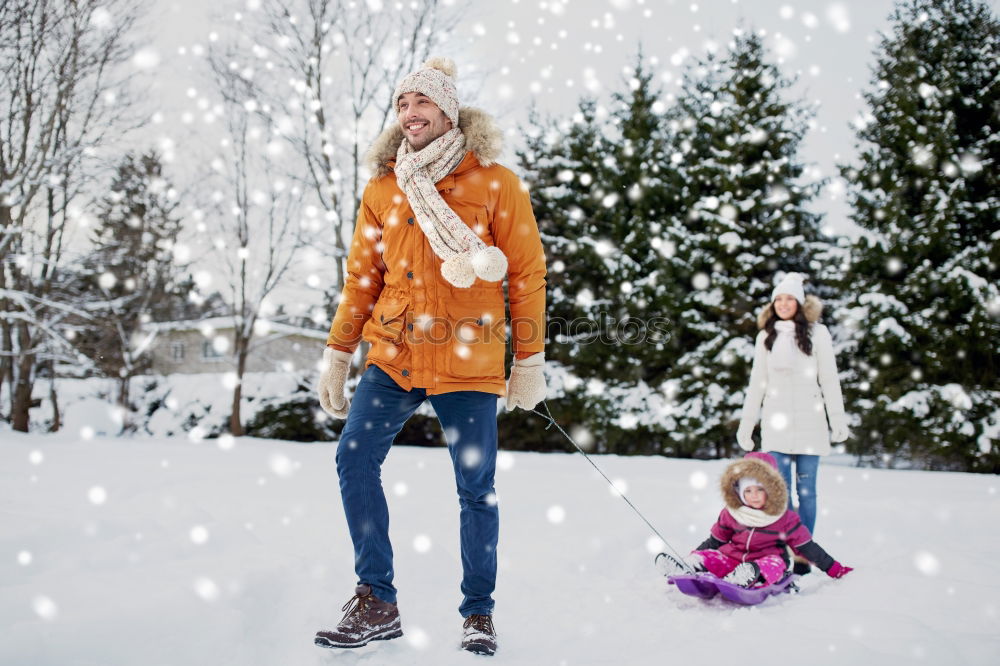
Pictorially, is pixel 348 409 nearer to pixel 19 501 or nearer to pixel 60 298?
pixel 19 501

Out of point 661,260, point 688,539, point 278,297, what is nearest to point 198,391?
point 278,297

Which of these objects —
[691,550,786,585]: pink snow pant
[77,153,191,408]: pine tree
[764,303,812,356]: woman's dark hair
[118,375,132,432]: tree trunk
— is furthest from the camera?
[118,375,132,432]: tree trunk

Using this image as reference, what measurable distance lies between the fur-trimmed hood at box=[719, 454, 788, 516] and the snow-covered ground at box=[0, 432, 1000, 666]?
44 cm

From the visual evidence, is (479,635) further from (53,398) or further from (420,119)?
(53,398)

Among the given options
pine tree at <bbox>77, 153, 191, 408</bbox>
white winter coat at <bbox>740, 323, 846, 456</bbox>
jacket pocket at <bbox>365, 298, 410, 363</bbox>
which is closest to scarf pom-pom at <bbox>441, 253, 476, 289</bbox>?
jacket pocket at <bbox>365, 298, 410, 363</bbox>

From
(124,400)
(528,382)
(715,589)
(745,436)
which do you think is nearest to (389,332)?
(528,382)

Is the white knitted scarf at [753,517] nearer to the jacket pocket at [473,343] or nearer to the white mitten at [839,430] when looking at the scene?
the white mitten at [839,430]

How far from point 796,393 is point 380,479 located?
10.1 ft

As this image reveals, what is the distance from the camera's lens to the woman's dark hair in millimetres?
4332

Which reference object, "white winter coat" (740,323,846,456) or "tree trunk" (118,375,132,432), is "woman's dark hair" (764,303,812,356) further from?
"tree trunk" (118,375,132,432)

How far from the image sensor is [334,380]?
2629 millimetres

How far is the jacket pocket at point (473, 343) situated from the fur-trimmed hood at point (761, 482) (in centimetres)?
185

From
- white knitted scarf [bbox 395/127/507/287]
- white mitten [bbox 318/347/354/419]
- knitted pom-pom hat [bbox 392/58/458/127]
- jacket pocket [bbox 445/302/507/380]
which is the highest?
knitted pom-pom hat [bbox 392/58/458/127]

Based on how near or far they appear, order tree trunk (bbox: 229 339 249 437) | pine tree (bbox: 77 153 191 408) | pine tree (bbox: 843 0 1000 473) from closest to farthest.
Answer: pine tree (bbox: 843 0 1000 473), tree trunk (bbox: 229 339 249 437), pine tree (bbox: 77 153 191 408)
